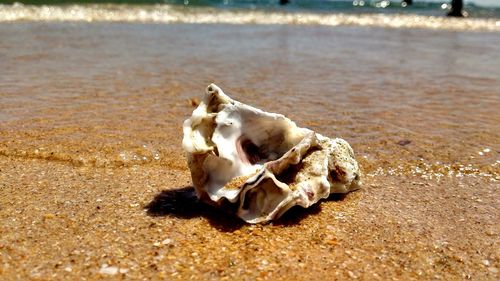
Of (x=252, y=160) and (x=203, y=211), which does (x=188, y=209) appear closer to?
(x=203, y=211)

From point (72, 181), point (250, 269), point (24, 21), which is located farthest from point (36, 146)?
point (24, 21)

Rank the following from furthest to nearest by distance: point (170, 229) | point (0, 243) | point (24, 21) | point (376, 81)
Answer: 1. point (24, 21)
2. point (376, 81)
3. point (170, 229)
4. point (0, 243)

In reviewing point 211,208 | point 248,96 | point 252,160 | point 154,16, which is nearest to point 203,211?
point 211,208

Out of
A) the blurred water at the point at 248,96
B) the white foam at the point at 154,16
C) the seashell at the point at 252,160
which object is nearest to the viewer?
the seashell at the point at 252,160

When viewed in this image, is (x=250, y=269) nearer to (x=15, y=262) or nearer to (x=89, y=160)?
(x=15, y=262)

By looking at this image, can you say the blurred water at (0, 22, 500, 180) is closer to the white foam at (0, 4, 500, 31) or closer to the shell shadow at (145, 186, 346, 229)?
the shell shadow at (145, 186, 346, 229)

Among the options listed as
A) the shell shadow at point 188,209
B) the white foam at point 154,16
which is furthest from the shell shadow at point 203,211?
the white foam at point 154,16

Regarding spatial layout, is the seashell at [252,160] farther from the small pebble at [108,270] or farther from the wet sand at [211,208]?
the small pebble at [108,270]
